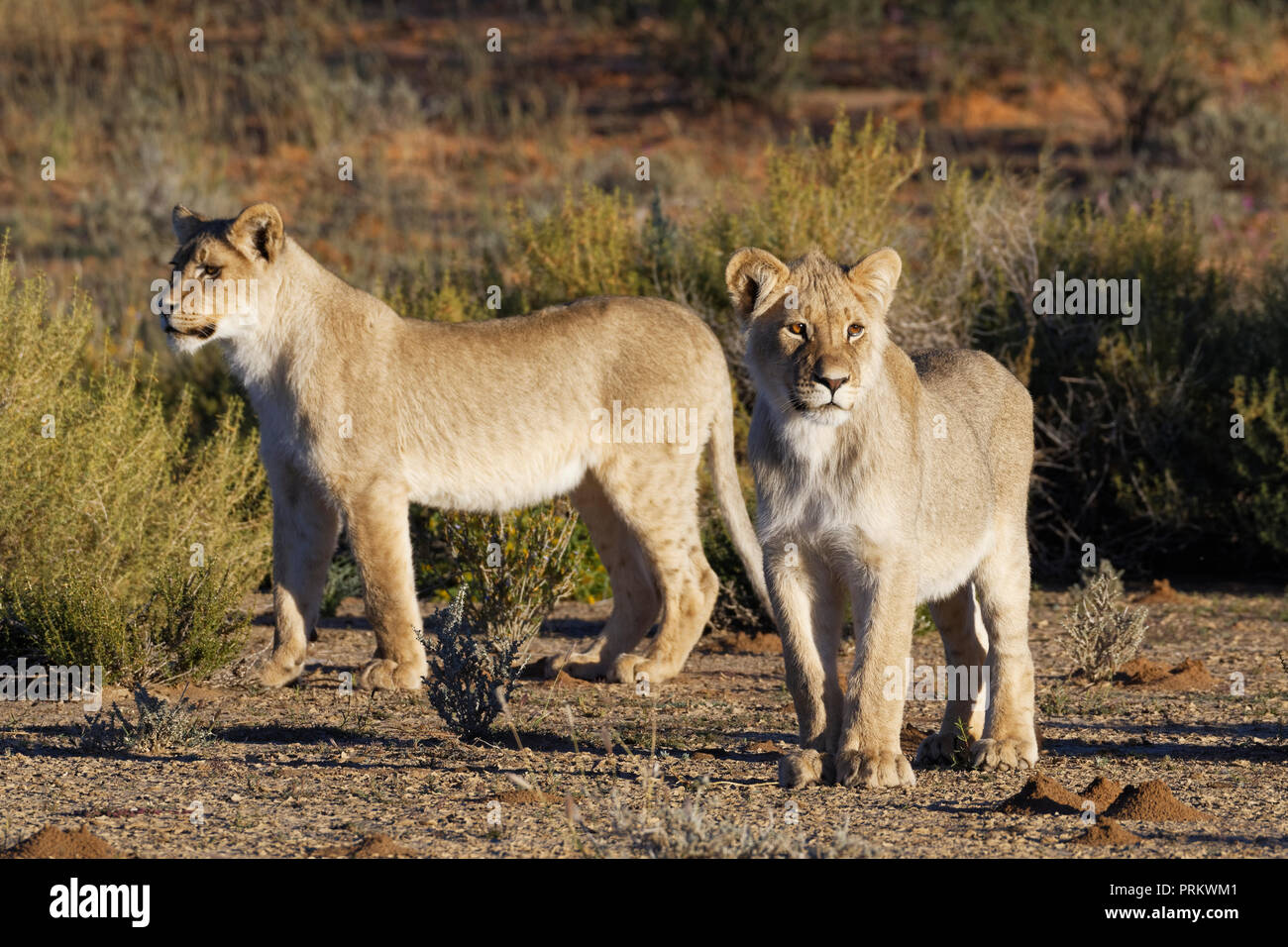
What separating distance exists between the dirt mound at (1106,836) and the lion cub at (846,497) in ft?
2.30

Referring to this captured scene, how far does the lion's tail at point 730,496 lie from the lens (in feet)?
25.9

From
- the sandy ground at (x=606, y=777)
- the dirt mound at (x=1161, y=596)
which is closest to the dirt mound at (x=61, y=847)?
the sandy ground at (x=606, y=777)

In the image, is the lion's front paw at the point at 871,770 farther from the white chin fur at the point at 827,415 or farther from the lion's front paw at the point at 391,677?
the lion's front paw at the point at 391,677

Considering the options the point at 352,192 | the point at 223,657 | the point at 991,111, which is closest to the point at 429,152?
the point at 352,192

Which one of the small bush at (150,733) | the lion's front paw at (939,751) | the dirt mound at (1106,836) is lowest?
the lion's front paw at (939,751)

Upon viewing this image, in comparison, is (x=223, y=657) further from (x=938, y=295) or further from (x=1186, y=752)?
(x=938, y=295)

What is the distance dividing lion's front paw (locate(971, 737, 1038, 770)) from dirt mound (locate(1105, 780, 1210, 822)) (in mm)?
584

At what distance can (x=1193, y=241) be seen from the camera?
11945 millimetres

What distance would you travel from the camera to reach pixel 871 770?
539cm

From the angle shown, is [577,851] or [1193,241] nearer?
[577,851]

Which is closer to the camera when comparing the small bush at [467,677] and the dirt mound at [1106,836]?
the dirt mound at [1106,836]

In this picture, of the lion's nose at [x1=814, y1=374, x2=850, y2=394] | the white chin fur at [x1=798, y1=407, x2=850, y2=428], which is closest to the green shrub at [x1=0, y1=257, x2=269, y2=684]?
the white chin fur at [x1=798, y1=407, x2=850, y2=428]

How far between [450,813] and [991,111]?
20.2 meters

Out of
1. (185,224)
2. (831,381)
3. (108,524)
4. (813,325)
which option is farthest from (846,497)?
(108,524)
